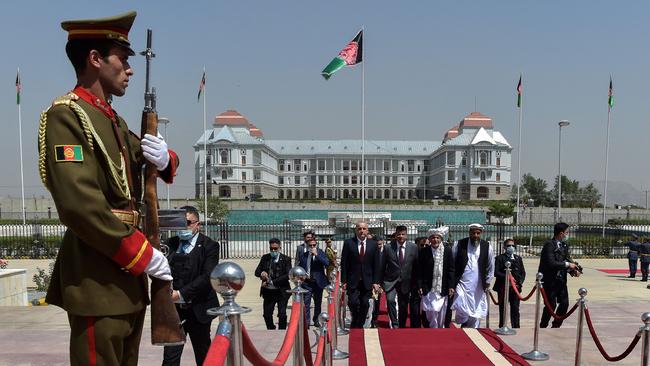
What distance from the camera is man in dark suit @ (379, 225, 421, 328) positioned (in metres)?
7.50

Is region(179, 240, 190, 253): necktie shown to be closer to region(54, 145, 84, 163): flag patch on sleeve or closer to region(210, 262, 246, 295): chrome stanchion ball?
region(54, 145, 84, 163): flag patch on sleeve

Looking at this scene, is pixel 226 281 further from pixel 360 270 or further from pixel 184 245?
pixel 360 270

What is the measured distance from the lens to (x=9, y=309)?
8.41 metres

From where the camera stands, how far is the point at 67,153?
187 centimetres

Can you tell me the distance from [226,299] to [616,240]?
2601 cm

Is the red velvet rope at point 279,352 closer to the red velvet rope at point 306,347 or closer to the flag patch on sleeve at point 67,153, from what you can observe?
the red velvet rope at point 306,347

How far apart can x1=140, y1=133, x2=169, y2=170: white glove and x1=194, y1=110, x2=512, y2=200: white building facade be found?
80.2m

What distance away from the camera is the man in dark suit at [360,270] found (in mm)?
7262

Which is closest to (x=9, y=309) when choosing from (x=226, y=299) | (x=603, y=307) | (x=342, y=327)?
(x=342, y=327)

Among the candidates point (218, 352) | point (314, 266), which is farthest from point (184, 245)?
point (314, 266)

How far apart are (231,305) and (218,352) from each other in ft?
0.72

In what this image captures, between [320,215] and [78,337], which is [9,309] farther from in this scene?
[320,215]

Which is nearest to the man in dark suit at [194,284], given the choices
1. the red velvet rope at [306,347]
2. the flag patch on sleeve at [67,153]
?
the red velvet rope at [306,347]

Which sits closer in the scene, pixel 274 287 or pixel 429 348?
pixel 429 348
